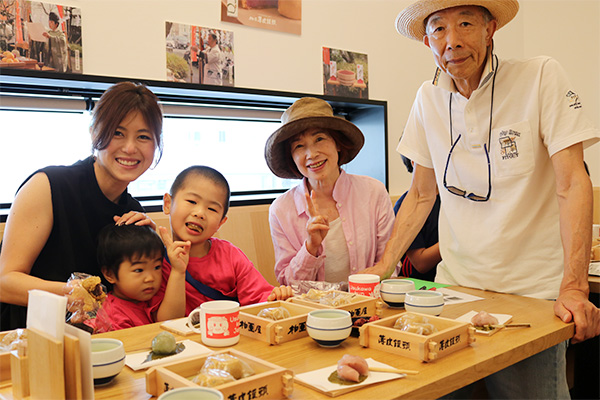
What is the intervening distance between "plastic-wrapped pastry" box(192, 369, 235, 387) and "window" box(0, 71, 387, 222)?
6.50ft

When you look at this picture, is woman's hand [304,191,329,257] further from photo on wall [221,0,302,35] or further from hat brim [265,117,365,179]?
photo on wall [221,0,302,35]

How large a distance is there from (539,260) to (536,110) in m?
0.50

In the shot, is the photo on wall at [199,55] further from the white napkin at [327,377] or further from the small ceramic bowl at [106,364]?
the white napkin at [327,377]

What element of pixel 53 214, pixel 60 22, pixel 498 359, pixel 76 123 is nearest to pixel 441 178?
pixel 498 359

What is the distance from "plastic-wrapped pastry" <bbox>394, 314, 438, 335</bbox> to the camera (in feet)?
3.67

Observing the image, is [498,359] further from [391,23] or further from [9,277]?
[391,23]

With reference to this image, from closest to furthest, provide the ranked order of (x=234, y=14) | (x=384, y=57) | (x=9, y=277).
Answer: (x=9, y=277) → (x=234, y=14) → (x=384, y=57)

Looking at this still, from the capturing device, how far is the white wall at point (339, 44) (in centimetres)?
249

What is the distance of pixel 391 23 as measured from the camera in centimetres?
366

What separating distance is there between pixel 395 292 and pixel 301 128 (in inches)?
34.3

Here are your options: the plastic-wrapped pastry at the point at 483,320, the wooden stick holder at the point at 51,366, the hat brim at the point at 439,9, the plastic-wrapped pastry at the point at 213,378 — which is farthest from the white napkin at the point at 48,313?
the hat brim at the point at 439,9

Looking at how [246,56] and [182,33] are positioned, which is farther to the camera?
[246,56]

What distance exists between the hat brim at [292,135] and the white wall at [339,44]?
0.89 m

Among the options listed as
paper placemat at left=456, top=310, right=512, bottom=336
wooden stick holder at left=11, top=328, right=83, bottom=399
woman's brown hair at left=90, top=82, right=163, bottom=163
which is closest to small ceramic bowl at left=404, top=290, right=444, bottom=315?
paper placemat at left=456, top=310, right=512, bottom=336
